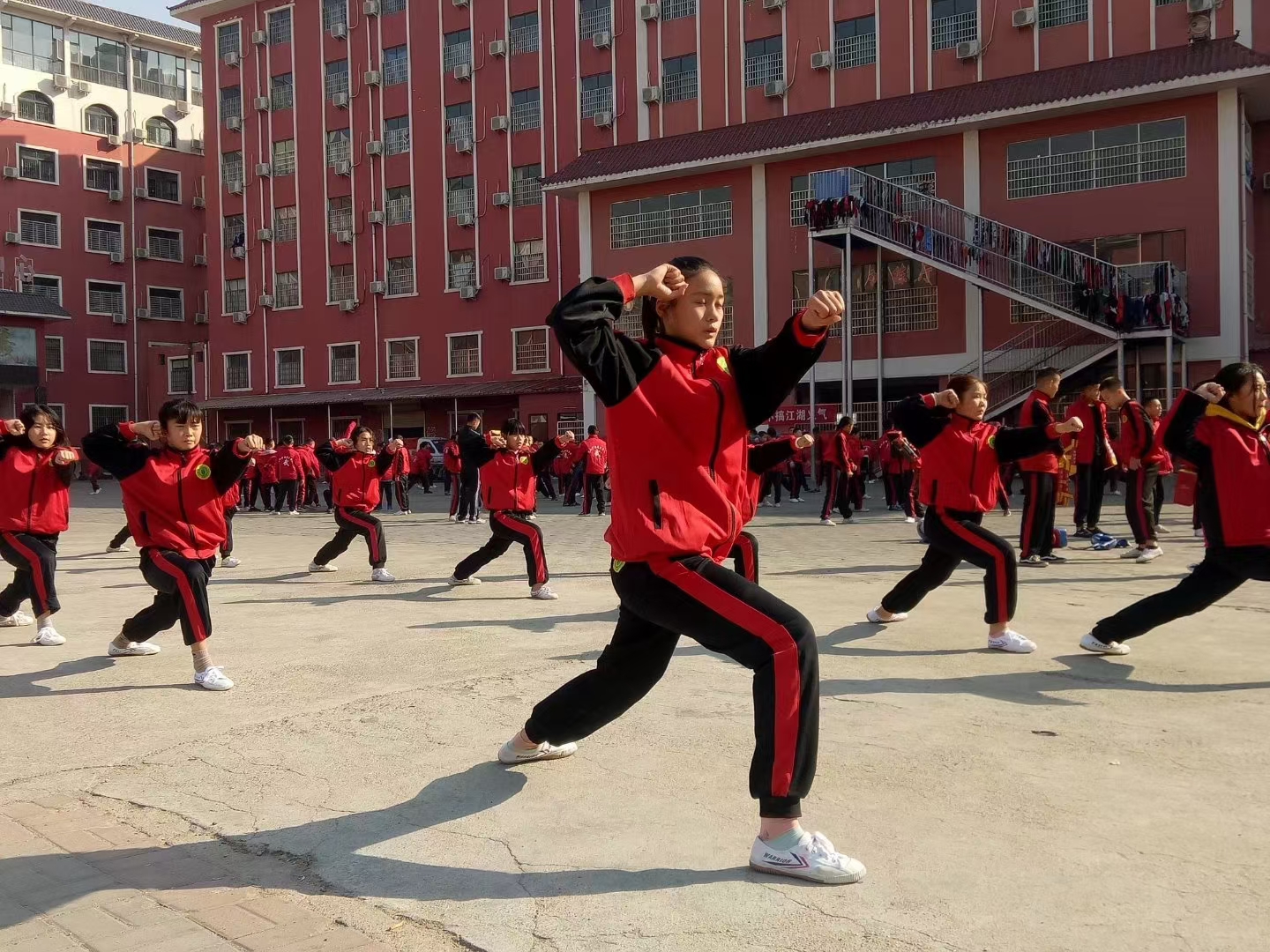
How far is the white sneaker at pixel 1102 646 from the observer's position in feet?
21.1

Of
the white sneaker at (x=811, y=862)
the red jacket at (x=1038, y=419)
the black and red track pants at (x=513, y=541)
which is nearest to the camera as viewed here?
the white sneaker at (x=811, y=862)

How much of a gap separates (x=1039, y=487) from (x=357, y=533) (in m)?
6.55

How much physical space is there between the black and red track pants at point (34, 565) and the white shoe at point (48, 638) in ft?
0.49

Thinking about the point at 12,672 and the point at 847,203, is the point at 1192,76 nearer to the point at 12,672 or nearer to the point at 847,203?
the point at 847,203

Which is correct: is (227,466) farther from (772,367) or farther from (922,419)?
(922,419)

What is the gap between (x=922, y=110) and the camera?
88.1ft

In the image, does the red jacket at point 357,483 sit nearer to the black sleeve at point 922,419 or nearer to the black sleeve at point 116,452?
the black sleeve at point 116,452

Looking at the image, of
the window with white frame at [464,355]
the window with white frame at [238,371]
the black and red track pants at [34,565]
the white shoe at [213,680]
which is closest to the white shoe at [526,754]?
the white shoe at [213,680]

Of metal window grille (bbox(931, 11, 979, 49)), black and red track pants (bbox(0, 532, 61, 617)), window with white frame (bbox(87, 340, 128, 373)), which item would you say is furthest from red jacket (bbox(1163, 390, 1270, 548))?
window with white frame (bbox(87, 340, 128, 373))

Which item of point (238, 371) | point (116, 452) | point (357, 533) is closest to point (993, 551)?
point (116, 452)

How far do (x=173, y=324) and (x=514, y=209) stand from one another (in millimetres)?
21306

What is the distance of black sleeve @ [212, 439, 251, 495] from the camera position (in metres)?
6.23

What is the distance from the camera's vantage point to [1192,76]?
76.0 feet

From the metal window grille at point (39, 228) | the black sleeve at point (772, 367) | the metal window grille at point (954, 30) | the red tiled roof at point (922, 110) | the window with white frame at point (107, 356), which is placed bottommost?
the black sleeve at point (772, 367)
